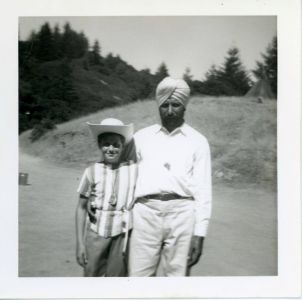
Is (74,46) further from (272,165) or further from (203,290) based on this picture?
(203,290)

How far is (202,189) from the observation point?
2363 mm

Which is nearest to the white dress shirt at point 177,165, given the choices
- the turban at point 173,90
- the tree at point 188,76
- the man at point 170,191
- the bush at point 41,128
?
the man at point 170,191

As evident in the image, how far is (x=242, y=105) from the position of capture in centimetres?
241

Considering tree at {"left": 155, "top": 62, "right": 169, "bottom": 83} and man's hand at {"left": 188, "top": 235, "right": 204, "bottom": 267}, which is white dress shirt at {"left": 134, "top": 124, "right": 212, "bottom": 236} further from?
tree at {"left": 155, "top": 62, "right": 169, "bottom": 83}

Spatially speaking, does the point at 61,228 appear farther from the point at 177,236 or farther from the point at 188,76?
the point at 188,76

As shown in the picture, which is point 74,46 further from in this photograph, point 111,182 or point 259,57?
point 259,57

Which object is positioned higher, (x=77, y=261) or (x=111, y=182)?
(x=111, y=182)

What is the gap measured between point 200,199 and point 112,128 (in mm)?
626

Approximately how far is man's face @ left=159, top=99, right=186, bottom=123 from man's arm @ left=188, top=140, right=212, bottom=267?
0.70 feet

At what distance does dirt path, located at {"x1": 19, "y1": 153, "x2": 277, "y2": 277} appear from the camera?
237cm

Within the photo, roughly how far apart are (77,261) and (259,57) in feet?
5.04

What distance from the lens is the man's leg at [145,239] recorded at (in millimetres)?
2322
